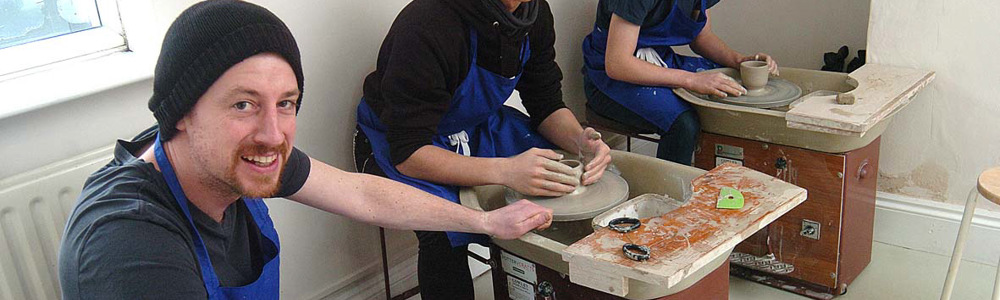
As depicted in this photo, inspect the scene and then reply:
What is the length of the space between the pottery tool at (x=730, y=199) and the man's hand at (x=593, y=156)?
29 cm

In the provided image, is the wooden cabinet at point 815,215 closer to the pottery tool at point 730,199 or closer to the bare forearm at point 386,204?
the pottery tool at point 730,199

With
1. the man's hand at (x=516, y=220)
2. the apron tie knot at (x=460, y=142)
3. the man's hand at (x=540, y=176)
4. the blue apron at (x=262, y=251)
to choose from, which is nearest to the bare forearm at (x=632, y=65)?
the apron tie knot at (x=460, y=142)

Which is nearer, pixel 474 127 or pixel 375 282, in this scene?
pixel 474 127

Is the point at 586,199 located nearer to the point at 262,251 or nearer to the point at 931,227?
the point at 262,251

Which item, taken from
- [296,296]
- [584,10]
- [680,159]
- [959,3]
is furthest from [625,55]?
[296,296]

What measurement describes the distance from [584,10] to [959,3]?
1175mm

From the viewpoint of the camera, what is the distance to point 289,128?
126cm

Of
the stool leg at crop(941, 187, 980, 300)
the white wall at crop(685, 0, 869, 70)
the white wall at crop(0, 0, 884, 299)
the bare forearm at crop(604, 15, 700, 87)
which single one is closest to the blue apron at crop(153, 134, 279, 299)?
the white wall at crop(0, 0, 884, 299)

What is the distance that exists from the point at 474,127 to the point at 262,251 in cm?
77

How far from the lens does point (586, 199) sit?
177 centimetres

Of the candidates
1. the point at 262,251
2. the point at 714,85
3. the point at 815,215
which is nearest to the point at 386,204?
the point at 262,251

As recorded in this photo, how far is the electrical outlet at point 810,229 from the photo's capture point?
2.29 metres

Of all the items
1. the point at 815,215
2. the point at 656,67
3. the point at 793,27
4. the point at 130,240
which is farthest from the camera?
the point at 793,27

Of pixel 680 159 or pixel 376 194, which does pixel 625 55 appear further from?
pixel 376 194
